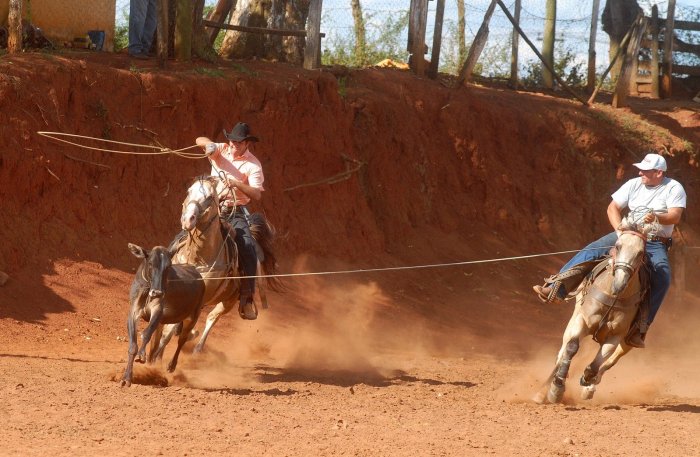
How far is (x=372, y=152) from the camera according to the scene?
19453 mm

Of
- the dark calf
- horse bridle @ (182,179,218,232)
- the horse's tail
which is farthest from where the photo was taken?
the horse's tail

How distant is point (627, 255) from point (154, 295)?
4.69m

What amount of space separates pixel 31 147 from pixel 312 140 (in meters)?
5.42

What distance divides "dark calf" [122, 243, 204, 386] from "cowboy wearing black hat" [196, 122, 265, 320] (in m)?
1.30

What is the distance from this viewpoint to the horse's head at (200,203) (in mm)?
10195

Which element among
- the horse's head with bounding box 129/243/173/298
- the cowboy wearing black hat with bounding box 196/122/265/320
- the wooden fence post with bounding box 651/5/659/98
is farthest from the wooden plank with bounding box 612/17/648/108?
the horse's head with bounding box 129/243/173/298

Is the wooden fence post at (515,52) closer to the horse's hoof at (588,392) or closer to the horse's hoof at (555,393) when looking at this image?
the horse's hoof at (588,392)

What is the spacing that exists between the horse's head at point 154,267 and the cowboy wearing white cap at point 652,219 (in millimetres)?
4241

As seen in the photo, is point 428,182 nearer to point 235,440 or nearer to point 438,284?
point 438,284

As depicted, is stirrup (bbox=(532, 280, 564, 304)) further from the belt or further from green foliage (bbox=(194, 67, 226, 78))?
green foliage (bbox=(194, 67, 226, 78))

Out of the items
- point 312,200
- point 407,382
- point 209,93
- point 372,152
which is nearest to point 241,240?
point 407,382

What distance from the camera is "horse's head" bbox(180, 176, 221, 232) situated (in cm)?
1020

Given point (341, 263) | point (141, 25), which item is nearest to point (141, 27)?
point (141, 25)

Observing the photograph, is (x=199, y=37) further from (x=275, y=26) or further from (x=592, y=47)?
(x=592, y=47)
